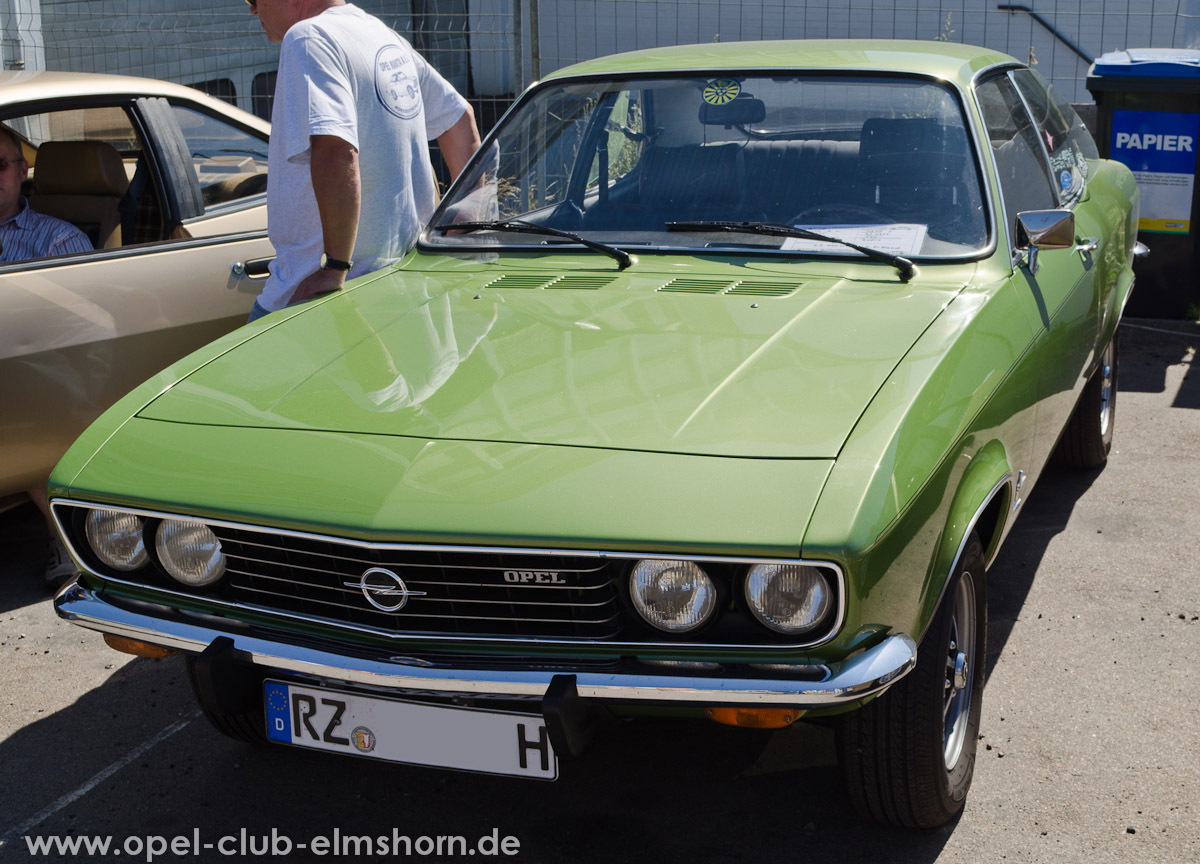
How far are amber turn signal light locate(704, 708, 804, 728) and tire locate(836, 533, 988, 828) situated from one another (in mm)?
307

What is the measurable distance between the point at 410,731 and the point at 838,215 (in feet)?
6.20

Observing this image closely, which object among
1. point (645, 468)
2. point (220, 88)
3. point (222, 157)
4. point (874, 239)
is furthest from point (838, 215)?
point (220, 88)

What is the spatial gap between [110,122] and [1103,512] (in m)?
4.12

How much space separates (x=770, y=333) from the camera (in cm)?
295

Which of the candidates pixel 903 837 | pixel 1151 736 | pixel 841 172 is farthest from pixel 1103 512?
pixel 903 837

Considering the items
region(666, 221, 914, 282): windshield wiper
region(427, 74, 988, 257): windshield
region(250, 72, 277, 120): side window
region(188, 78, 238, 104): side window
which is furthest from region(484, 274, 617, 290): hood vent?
region(188, 78, 238, 104): side window

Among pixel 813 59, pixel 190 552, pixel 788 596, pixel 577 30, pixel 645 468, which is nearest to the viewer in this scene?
pixel 788 596

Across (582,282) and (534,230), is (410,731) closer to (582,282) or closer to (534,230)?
(582,282)

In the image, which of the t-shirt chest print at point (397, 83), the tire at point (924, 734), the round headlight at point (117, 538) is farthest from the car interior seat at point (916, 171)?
the round headlight at point (117, 538)

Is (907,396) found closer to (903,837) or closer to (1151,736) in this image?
(903,837)

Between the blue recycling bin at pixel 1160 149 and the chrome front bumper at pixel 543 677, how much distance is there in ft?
20.0

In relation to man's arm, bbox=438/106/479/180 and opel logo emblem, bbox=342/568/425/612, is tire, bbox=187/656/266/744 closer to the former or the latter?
opel logo emblem, bbox=342/568/425/612

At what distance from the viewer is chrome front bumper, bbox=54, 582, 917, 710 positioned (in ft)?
7.39

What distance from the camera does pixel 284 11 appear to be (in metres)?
4.00
